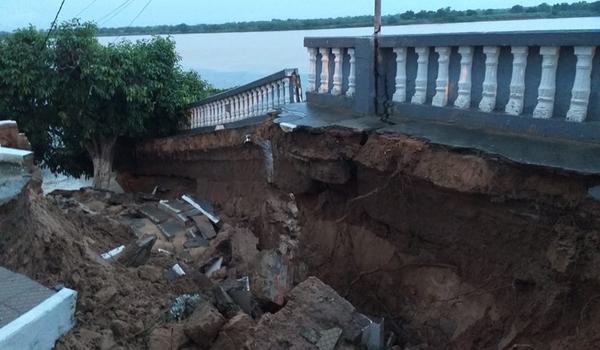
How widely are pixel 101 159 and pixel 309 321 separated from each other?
8910 millimetres

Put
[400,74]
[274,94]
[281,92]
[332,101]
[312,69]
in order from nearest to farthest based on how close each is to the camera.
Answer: [400,74] → [332,101] → [312,69] → [281,92] → [274,94]

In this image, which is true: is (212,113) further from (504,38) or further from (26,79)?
(504,38)

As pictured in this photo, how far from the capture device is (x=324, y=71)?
5930 mm

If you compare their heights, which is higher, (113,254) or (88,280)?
(88,280)

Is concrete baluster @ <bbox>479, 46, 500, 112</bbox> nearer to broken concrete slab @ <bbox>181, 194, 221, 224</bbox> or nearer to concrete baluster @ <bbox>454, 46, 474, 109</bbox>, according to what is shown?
concrete baluster @ <bbox>454, 46, 474, 109</bbox>

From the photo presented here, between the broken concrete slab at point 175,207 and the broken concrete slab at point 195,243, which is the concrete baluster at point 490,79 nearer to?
the broken concrete slab at point 195,243

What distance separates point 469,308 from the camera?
389 cm

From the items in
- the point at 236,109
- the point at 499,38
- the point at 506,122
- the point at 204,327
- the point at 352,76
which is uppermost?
the point at 499,38

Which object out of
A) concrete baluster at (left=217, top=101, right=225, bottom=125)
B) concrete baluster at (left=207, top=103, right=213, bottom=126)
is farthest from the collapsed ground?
concrete baluster at (left=207, top=103, right=213, bottom=126)

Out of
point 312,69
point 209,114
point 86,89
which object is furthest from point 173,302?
point 86,89

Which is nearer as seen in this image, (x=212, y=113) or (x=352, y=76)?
(x=352, y=76)

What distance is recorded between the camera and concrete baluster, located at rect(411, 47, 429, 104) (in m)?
4.54

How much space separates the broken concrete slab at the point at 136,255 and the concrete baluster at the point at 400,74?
Result: 2.80 m

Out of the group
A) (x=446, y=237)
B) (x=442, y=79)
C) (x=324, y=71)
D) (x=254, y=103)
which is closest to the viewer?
(x=446, y=237)
